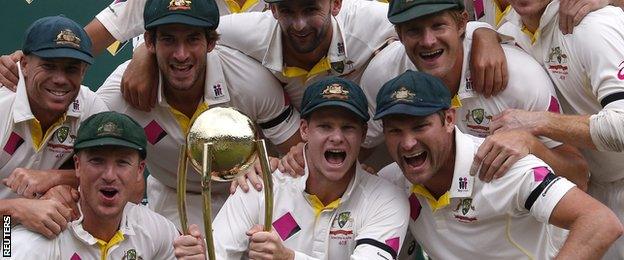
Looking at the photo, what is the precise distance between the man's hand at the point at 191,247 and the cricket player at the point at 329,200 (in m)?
0.95

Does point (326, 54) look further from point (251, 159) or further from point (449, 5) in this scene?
point (251, 159)

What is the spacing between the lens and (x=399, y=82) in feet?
16.8

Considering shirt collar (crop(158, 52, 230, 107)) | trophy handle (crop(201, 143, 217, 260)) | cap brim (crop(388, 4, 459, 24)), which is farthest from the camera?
shirt collar (crop(158, 52, 230, 107))

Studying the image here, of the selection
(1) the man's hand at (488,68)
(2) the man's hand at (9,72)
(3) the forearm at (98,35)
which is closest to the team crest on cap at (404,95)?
(1) the man's hand at (488,68)

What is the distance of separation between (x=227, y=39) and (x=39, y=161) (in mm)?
1139

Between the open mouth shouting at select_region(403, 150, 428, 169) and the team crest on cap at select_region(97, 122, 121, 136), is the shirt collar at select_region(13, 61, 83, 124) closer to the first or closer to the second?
the team crest on cap at select_region(97, 122, 121, 136)

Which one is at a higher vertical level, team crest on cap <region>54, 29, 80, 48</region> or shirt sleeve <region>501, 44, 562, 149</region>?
team crest on cap <region>54, 29, 80, 48</region>

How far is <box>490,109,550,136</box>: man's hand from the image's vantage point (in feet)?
16.9

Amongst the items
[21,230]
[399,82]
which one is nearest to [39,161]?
[21,230]

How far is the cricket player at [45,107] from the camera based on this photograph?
541 centimetres

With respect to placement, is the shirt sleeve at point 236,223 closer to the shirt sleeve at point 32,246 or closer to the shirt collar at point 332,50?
the shirt sleeve at point 32,246

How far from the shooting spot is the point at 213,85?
19.0 ft

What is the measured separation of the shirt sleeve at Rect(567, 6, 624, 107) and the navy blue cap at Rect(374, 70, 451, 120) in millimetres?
644

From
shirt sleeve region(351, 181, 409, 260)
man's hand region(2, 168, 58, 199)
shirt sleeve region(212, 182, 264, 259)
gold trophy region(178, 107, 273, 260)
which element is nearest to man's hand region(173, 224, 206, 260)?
gold trophy region(178, 107, 273, 260)
